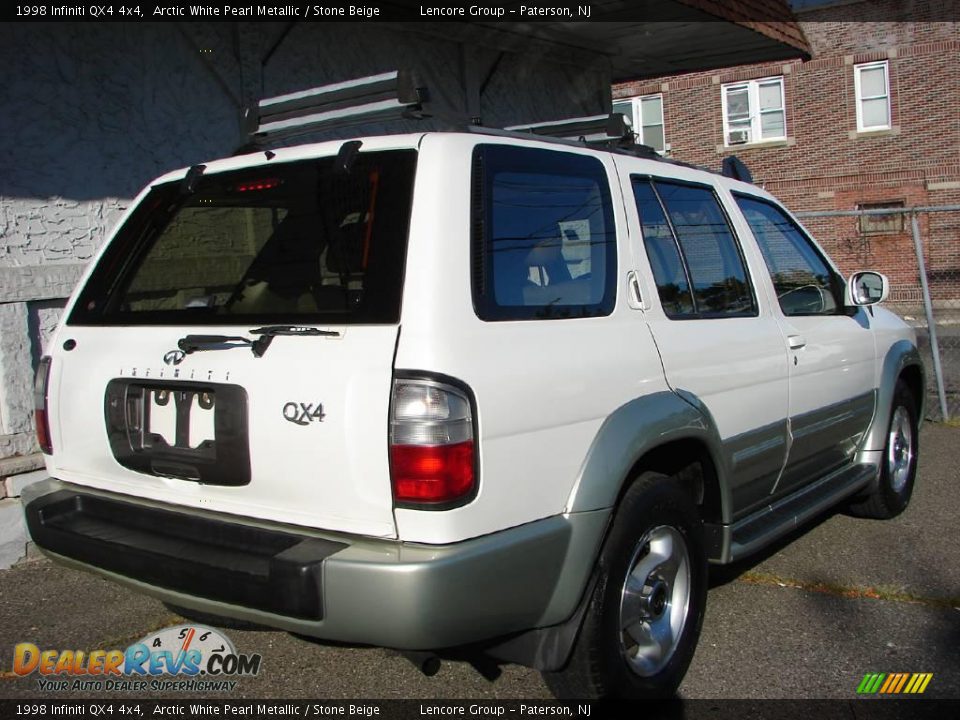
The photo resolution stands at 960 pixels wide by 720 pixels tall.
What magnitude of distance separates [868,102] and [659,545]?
21.4 meters

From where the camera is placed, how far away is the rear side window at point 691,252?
3.37 meters

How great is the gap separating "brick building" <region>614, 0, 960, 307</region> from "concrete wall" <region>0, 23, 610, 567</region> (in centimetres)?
1444

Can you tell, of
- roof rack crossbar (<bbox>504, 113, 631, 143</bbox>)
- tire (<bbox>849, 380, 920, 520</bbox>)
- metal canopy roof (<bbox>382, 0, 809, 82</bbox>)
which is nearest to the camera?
roof rack crossbar (<bbox>504, 113, 631, 143</bbox>)

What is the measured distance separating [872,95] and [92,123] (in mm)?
20186

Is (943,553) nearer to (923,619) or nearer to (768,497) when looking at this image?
(923,619)

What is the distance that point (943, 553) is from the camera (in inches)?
185

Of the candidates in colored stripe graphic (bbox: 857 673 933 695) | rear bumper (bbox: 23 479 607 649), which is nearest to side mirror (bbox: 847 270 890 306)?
colored stripe graphic (bbox: 857 673 933 695)

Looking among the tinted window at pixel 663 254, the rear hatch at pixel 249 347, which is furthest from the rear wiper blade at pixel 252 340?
the tinted window at pixel 663 254

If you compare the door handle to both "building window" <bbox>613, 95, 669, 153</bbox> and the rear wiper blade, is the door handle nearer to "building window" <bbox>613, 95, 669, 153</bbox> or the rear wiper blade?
the rear wiper blade

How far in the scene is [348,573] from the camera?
7.74 feet

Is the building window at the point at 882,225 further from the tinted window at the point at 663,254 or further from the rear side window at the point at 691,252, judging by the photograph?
the tinted window at the point at 663,254

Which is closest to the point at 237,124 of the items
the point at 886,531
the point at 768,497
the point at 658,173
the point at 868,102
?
the point at 658,173

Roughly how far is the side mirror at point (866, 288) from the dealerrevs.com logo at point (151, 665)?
328cm

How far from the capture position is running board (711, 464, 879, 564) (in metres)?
3.50
